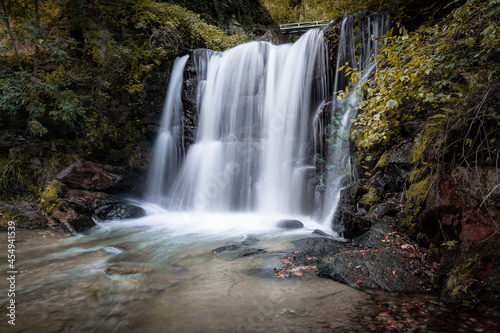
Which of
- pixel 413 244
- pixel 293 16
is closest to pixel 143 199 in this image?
pixel 413 244

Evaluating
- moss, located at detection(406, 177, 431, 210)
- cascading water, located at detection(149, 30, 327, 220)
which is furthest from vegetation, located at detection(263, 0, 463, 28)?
moss, located at detection(406, 177, 431, 210)

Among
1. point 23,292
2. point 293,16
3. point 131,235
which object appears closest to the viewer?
point 23,292

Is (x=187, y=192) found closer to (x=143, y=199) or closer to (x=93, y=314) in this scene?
(x=143, y=199)

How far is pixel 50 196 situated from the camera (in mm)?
7418

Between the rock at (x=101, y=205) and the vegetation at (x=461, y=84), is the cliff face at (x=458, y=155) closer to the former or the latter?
the vegetation at (x=461, y=84)

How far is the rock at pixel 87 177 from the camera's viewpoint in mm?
8031

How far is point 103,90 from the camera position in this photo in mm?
9359

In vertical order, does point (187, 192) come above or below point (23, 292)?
above

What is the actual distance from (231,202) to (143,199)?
10.6ft

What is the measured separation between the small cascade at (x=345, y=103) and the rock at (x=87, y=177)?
6.78 metres

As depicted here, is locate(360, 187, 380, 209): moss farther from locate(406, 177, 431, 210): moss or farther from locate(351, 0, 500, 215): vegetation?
locate(351, 0, 500, 215): vegetation

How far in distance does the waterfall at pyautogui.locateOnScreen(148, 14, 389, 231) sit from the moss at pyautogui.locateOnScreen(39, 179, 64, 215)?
2.77 metres

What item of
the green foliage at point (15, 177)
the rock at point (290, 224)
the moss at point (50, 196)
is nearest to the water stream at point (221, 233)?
the rock at point (290, 224)

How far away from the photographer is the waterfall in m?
7.54
